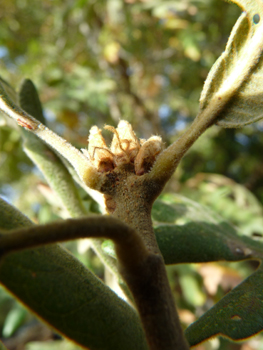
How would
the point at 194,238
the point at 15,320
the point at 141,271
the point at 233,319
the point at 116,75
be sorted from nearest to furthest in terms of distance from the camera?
the point at 141,271, the point at 233,319, the point at 194,238, the point at 15,320, the point at 116,75

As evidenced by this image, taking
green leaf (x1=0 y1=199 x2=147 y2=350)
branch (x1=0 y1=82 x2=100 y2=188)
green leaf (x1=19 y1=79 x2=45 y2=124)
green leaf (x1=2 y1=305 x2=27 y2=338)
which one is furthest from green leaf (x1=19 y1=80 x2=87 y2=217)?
green leaf (x1=2 y1=305 x2=27 y2=338)

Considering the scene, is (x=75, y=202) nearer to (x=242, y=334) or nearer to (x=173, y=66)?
(x=242, y=334)

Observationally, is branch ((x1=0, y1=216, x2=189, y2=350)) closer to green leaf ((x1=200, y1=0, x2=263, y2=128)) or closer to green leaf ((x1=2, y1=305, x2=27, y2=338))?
green leaf ((x1=200, y1=0, x2=263, y2=128))

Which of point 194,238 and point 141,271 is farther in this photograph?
point 194,238

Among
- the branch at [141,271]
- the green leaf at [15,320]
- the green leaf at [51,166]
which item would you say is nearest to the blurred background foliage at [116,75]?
the green leaf at [15,320]

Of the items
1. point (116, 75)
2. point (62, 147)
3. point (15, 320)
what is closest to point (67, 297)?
point (62, 147)

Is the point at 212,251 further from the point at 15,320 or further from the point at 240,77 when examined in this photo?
the point at 15,320

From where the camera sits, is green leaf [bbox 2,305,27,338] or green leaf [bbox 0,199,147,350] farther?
green leaf [bbox 2,305,27,338]

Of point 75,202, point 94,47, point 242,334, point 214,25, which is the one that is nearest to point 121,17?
point 94,47
